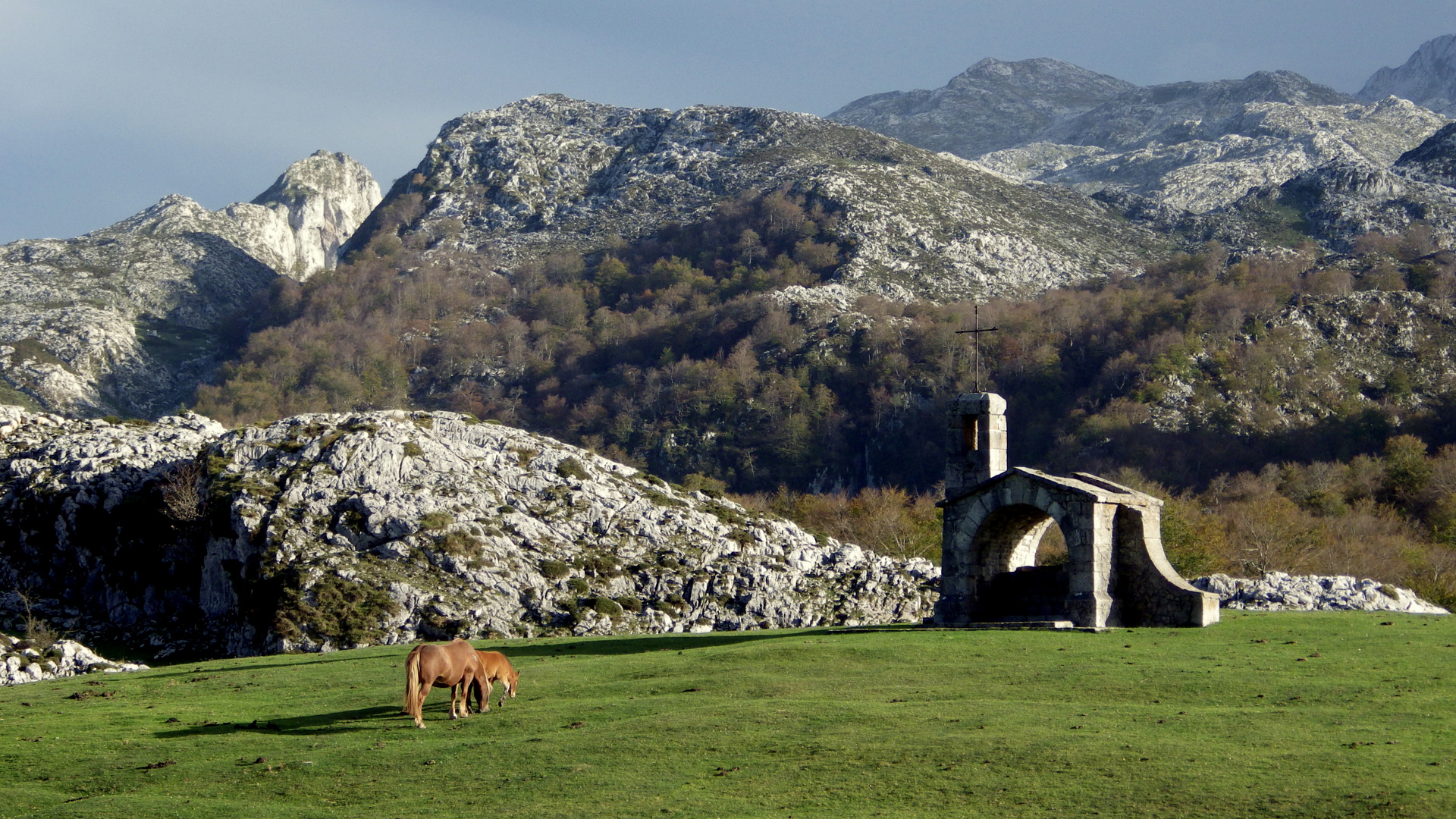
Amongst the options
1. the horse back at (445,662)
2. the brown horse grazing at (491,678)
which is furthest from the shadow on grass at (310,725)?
the brown horse grazing at (491,678)

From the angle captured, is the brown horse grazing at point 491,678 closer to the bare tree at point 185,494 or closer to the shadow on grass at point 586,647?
the shadow on grass at point 586,647

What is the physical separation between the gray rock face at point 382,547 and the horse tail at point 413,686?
976 inches

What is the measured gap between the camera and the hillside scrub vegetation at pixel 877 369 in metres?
106

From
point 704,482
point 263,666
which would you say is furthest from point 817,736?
point 704,482

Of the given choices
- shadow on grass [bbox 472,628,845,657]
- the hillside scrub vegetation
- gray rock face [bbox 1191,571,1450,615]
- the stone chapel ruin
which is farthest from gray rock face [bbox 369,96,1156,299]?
shadow on grass [bbox 472,628,845,657]

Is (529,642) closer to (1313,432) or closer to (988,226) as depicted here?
(1313,432)

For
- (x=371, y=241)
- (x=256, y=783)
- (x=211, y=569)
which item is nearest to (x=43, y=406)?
(x=371, y=241)

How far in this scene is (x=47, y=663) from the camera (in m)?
36.1

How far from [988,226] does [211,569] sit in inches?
5161

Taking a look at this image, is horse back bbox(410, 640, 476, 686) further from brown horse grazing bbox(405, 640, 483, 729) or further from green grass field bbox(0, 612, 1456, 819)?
green grass field bbox(0, 612, 1456, 819)

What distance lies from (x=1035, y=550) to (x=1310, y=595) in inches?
472

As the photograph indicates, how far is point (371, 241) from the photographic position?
630ft

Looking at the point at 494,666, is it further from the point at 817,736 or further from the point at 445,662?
the point at 817,736

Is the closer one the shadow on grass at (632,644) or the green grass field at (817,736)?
the green grass field at (817,736)
